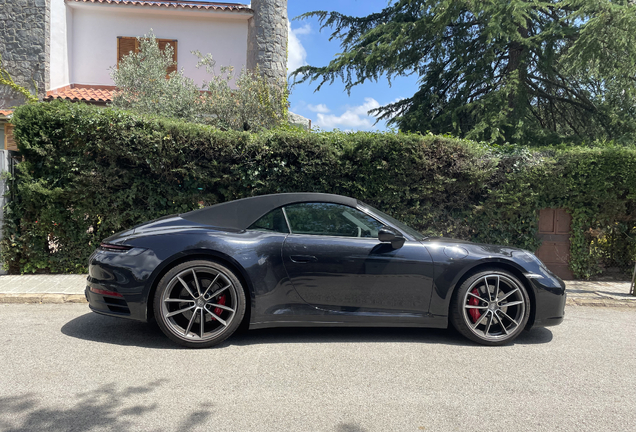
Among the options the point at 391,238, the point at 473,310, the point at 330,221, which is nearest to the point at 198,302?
the point at 330,221

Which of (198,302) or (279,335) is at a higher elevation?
(198,302)

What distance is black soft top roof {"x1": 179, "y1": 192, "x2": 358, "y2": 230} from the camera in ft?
14.1

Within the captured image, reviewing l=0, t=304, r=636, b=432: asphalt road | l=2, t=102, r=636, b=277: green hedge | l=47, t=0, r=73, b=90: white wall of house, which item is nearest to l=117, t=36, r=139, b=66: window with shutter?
l=47, t=0, r=73, b=90: white wall of house

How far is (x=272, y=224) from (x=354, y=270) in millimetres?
871

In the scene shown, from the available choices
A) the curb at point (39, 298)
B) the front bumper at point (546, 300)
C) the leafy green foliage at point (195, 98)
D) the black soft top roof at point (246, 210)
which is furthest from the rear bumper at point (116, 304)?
the leafy green foliage at point (195, 98)

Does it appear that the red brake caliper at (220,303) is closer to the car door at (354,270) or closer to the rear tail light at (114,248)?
the car door at (354,270)

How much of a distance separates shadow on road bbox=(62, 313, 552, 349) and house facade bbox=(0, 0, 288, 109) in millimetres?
11808

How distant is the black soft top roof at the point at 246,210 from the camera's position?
4305 mm

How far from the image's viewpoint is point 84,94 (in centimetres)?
1430

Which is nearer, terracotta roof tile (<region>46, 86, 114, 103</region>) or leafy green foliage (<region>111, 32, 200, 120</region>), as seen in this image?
leafy green foliage (<region>111, 32, 200, 120</region>)

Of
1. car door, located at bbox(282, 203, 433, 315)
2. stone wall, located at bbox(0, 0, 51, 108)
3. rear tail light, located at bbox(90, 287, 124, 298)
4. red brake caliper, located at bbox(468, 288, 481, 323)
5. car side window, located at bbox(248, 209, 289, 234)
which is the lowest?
red brake caliper, located at bbox(468, 288, 481, 323)

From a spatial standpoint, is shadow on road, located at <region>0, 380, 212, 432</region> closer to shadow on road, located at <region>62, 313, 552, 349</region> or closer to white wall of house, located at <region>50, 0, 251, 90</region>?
shadow on road, located at <region>62, 313, 552, 349</region>

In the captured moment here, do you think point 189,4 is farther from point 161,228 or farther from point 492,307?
point 492,307

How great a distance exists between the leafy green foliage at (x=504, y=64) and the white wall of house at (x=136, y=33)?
326 centimetres
